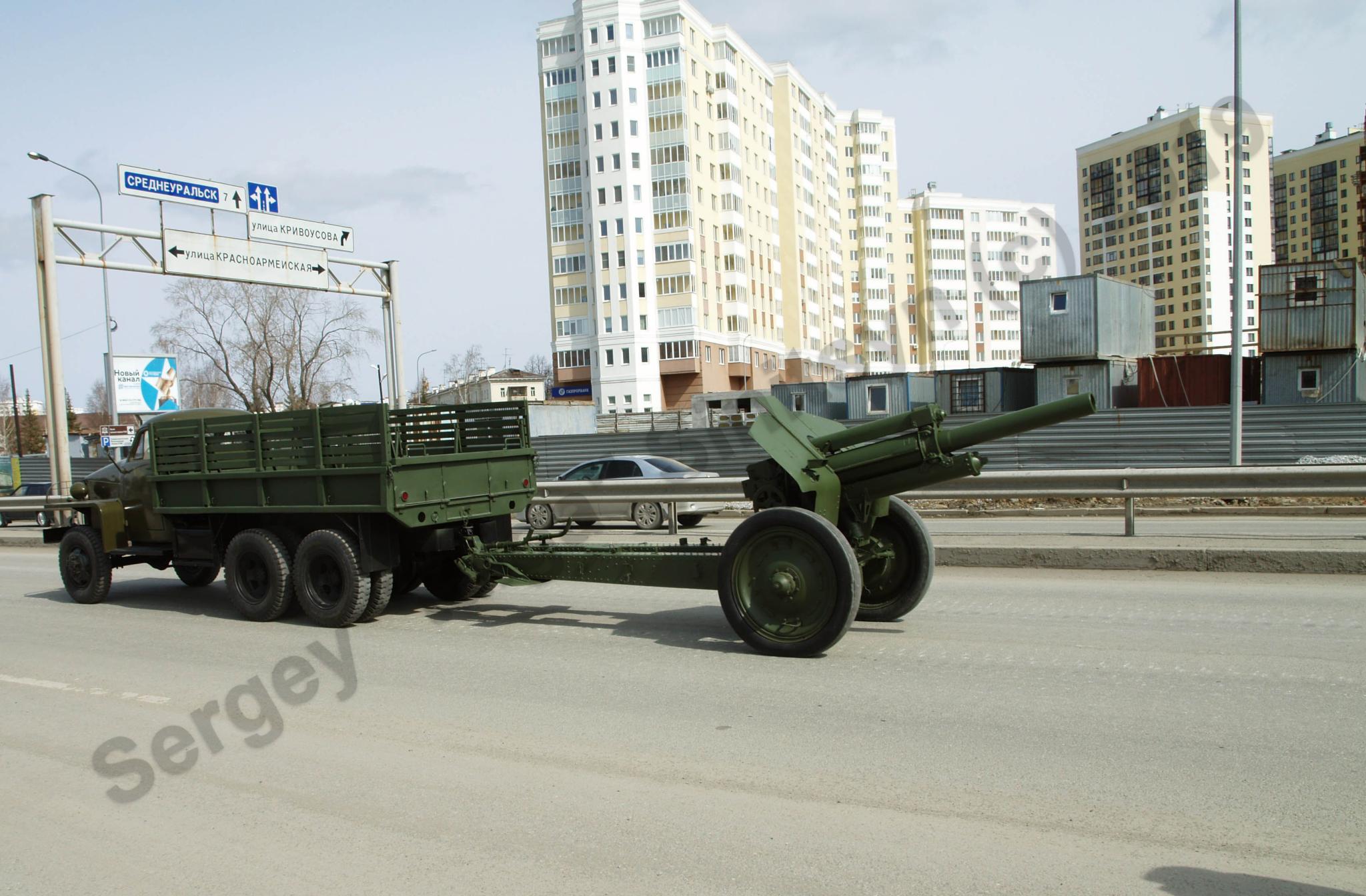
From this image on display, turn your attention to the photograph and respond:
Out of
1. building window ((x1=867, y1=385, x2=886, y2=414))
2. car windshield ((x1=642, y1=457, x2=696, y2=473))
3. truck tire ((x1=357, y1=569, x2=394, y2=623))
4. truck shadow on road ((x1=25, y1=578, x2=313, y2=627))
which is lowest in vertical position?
truck shadow on road ((x1=25, y1=578, x2=313, y2=627))

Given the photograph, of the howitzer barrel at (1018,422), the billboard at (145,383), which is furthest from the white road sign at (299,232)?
the billboard at (145,383)

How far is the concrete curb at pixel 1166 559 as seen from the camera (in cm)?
980

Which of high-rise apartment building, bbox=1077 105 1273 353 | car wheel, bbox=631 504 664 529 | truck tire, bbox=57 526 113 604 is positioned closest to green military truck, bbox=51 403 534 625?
truck tire, bbox=57 526 113 604

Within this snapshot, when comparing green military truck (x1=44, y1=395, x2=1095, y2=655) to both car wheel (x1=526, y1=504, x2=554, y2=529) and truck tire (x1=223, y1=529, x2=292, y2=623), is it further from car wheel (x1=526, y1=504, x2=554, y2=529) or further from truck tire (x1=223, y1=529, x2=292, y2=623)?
car wheel (x1=526, y1=504, x2=554, y2=529)

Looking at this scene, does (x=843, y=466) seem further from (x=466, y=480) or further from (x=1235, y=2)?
(x=1235, y=2)

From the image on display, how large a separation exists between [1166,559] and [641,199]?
70.8 metres

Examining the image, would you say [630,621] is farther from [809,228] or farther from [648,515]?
[809,228]

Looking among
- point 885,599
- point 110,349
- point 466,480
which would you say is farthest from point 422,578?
point 110,349

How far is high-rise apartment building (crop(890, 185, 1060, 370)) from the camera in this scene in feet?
330

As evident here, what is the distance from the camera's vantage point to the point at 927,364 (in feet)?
374

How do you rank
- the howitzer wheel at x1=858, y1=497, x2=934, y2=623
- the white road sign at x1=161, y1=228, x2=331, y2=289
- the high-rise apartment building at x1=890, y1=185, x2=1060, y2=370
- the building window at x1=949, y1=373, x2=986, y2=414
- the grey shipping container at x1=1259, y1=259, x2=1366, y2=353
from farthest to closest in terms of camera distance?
the high-rise apartment building at x1=890, y1=185, x2=1060, y2=370 < the building window at x1=949, y1=373, x2=986, y2=414 < the grey shipping container at x1=1259, y1=259, x2=1366, y2=353 < the white road sign at x1=161, y1=228, x2=331, y2=289 < the howitzer wheel at x1=858, y1=497, x2=934, y2=623

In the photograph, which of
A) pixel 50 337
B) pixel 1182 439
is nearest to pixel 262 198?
pixel 50 337

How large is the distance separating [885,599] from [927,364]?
110 m

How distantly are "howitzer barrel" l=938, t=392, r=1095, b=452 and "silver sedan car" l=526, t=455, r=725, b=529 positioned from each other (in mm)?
10897
